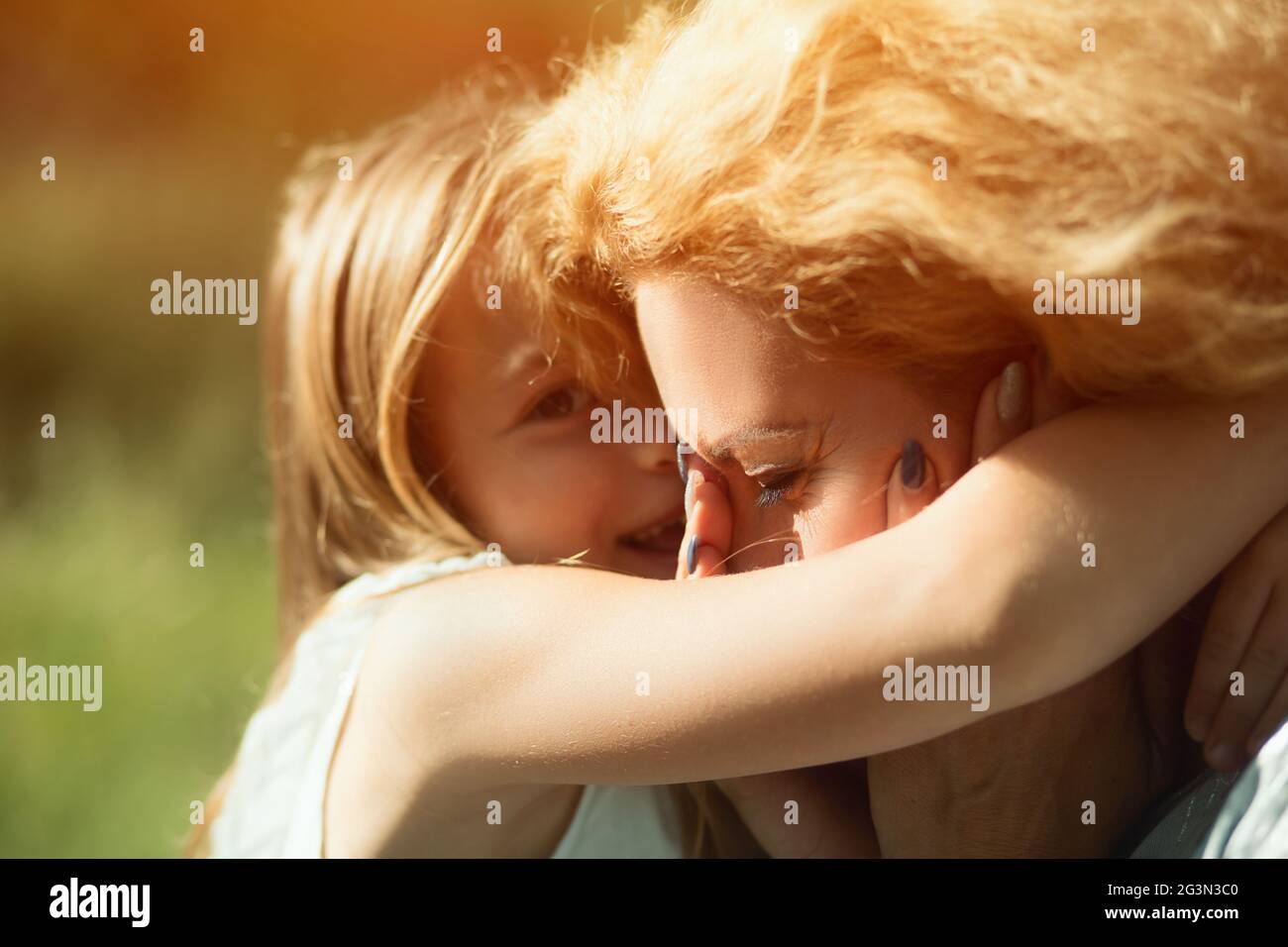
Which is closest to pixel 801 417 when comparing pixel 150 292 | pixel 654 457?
pixel 654 457

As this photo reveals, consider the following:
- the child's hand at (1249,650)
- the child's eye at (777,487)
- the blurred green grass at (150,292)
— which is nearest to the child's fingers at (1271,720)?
the child's hand at (1249,650)

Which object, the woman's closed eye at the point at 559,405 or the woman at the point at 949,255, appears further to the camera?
the woman's closed eye at the point at 559,405

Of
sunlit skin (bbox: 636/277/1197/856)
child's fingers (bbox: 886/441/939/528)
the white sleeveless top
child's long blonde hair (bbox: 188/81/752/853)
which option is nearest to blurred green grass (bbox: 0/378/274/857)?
child's long blonde hair (bbox: 188/81/752/853)

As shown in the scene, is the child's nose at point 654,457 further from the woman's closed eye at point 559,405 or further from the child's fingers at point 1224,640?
the child's fingers at point 1224,640

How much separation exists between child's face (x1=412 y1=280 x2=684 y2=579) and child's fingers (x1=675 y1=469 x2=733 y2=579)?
54cm

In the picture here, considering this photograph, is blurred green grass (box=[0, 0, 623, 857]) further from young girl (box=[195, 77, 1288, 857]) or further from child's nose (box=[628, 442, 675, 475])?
child's nose (box=[628, 442, 675, 475])

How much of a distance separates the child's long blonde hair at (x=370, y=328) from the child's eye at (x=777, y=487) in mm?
704

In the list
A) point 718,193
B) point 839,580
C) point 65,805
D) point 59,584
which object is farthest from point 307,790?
point 59,584

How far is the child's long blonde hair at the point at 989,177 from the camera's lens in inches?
52.9

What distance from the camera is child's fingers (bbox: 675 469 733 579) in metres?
1.77

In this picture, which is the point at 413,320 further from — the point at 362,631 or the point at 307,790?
the point at 307,790

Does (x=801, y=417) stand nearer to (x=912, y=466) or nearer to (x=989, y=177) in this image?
(x=912, y=466)

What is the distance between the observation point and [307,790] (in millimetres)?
2074

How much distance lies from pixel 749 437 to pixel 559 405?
0.85 metres
